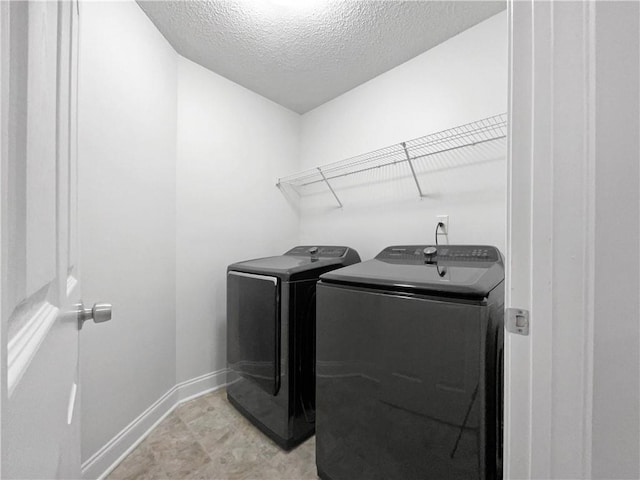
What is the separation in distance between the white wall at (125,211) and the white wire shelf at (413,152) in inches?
45.3

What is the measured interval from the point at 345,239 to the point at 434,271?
119 cm

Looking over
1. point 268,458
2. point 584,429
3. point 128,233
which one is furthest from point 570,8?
point 268,458

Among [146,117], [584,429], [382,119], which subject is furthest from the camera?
[382,119]

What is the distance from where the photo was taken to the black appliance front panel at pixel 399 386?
0.86 metres

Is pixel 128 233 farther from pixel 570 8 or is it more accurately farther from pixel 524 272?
pixel 570 8

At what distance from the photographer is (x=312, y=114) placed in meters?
2.66

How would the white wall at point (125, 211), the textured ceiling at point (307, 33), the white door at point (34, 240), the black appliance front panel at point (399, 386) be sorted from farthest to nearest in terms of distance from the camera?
1. the textured ceiling at point (307, 33)
2. the white wall at point (125, 211)
3. the black appliance front panel at point (399, 386)
4. the white door at point (34, 240)

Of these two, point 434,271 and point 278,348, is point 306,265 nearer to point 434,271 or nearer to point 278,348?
point 278,348

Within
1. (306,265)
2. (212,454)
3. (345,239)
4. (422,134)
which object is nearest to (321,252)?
(345,239)

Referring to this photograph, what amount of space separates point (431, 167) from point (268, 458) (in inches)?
81.1

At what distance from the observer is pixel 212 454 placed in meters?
1.46

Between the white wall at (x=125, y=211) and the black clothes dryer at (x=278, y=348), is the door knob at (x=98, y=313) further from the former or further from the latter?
the black clothes dryer at (x=278, y=348)

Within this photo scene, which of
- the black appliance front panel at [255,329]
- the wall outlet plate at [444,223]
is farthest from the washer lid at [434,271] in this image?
the black appliance front panel at [255,329]

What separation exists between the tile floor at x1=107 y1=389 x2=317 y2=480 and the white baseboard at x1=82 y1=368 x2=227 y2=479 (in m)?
0.04
